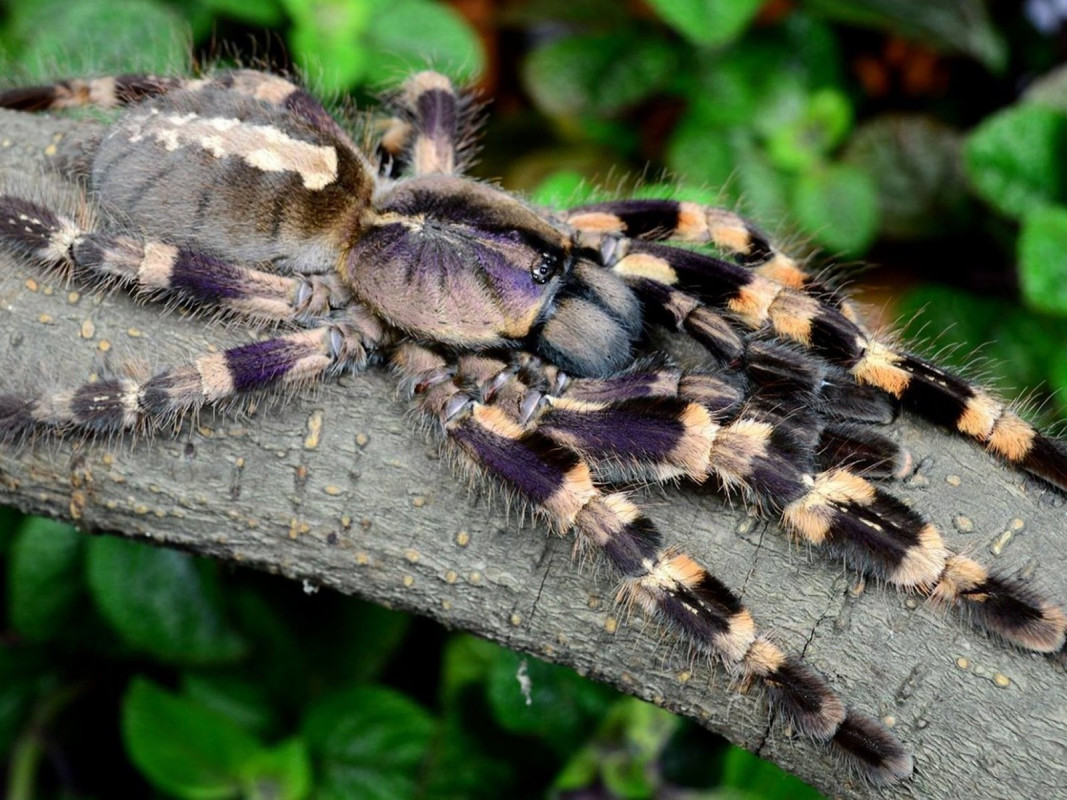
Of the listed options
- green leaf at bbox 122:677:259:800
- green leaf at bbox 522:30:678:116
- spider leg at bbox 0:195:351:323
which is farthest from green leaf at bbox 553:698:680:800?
green leaf at bbox 522:30:678:116

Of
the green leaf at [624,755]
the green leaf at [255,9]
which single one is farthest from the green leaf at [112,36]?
the green leaf at [624,755]

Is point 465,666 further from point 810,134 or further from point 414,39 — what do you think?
Result: point 810,134

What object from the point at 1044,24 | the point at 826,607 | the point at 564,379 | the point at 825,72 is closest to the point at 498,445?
the point at 564,379

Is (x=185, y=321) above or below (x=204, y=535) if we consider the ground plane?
above

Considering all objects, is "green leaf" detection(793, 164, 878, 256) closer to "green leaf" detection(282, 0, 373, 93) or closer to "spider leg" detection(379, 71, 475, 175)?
"spider leg" detection(379, 71, 475, 175)

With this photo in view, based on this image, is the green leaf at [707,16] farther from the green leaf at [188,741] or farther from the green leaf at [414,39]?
the green leaf at [188,741]

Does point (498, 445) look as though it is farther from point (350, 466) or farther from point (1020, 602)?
point (1020, 602)

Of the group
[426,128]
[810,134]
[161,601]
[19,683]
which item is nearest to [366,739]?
[161,601]
